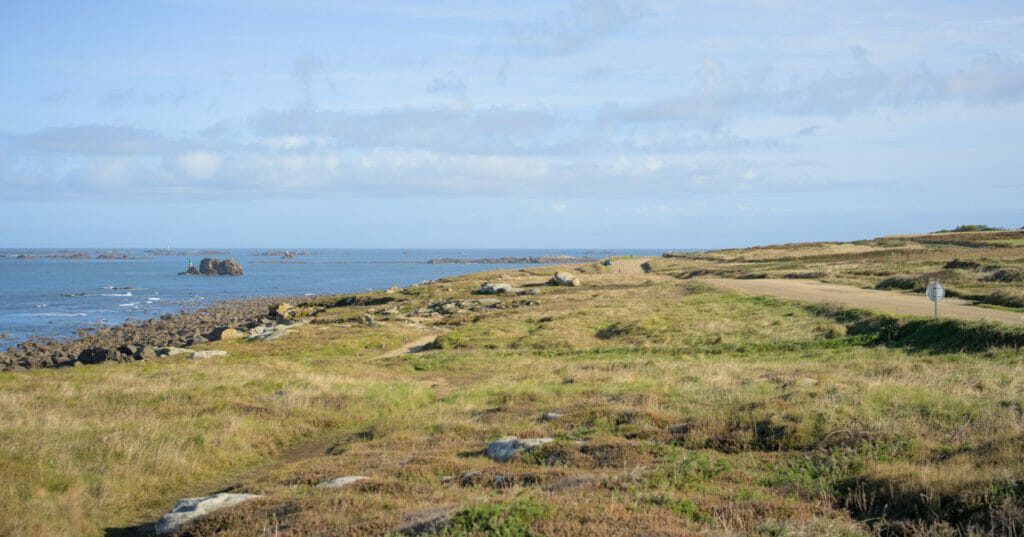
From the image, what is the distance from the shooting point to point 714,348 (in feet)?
89.3

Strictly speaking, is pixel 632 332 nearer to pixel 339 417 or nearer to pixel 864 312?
pixel 864 312

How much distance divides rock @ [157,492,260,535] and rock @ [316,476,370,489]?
0.97 metres

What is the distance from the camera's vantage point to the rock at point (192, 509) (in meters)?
8.48

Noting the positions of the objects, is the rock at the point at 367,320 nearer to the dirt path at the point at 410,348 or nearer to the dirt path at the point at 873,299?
the dirt path at the point at 410,348

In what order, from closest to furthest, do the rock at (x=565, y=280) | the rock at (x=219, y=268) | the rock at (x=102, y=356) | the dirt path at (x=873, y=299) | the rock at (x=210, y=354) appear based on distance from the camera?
the dirt path at (x=873, y=299) < the rock at (x=210, y=354) < the rock at (x=102, y=356) < the rock at (x=565, y=280) < the rock at (x=219, y=268)

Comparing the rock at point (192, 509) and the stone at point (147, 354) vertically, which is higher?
the rock at point (192, 509)

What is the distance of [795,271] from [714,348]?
122 feet

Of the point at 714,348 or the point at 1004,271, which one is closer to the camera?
the point at 714,348

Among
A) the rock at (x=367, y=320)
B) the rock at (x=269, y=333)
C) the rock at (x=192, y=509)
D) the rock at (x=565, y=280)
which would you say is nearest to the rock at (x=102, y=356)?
the rock at (x=269, y=333)

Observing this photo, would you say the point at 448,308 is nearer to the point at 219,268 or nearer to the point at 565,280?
the point at 565,280

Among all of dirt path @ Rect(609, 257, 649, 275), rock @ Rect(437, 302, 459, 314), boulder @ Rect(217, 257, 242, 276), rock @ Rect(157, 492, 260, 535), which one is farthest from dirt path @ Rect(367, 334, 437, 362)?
boulder @ Rect(217, 257, 242, 276)

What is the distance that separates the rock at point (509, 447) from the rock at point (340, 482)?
7.90ft

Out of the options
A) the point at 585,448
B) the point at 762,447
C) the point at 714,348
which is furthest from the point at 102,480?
the point at 714,348

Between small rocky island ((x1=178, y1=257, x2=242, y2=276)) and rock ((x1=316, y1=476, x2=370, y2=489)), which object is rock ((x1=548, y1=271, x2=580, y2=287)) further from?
small rocky island ((x1=178, y1=257, x2=242, y2=276))
